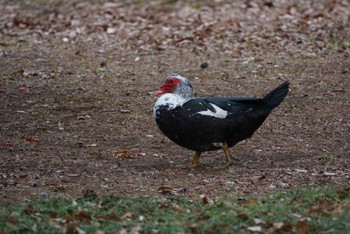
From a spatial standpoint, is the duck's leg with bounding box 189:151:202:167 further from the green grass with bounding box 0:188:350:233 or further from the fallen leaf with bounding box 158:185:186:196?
the green grass with bounding box 0:188:350:233

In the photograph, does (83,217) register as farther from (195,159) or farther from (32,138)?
(32,138)

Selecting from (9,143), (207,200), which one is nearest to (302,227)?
(207,200)

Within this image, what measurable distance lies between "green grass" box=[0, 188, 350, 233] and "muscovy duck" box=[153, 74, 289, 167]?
4.02ft

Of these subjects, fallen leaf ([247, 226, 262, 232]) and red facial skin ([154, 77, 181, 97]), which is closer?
fallen leaf ([247, 226, 262, 232])

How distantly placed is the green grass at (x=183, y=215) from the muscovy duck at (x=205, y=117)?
122cm

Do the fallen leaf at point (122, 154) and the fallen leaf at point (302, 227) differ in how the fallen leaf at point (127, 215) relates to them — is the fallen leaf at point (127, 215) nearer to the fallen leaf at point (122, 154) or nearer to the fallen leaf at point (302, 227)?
the fallen leaf at point (302, 227)

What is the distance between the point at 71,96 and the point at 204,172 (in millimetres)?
3491

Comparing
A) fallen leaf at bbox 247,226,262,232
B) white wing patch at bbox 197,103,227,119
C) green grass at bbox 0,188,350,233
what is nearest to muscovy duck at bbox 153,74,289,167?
white wing patch at bbox 197,103,227,119

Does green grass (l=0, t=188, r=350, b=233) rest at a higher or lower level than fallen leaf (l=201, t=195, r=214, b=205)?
higher

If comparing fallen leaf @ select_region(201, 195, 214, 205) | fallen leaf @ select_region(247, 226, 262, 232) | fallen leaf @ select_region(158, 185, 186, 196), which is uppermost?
fallen leaf @ select_region(247, 226, 262, 232)

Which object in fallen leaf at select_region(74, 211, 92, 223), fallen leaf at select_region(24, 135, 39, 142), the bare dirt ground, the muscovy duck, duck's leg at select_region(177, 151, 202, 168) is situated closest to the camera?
fallen leaf at select_region(74, 211, 92, 223)

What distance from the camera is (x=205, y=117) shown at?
736 cm

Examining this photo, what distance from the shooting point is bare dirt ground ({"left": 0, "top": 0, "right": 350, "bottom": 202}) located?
7.14 m

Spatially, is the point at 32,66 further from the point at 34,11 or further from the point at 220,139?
the point at 220,139
